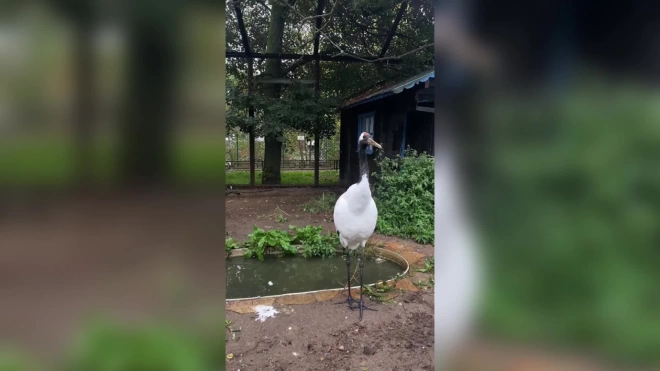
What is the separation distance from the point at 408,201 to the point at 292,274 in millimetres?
2505

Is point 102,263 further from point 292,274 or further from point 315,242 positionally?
point 315,242

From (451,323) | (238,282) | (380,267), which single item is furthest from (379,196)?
(451,323)

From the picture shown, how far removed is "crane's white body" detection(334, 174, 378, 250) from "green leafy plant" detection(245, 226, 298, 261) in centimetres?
166

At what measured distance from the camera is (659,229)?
103cm

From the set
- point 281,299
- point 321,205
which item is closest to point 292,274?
point 281,299

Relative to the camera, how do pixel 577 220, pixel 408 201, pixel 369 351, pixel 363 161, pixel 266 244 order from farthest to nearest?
1. pixel 408 201
2. pixel 266 244
3. pixel 363 161
4. pixel 369 351
5. pixel 577 220

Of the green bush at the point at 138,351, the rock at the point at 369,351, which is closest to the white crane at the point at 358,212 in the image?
the rock at the point at 369,351

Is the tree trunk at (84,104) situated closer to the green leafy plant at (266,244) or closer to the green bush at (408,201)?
the green leafy plant at (266,244)

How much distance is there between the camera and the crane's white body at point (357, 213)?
14.1 feet

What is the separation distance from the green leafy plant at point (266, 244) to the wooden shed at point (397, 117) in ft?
7.68

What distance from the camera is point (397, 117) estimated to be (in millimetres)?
9398

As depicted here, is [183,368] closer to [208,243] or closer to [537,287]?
[208,243]

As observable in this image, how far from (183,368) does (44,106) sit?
642mm

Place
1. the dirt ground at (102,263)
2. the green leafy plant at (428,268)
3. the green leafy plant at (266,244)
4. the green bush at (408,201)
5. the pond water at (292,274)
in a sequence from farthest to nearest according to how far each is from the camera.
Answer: the green bush at (408,201) < the green leafy plant at (266,244) < the pond water at (292,274) < the green leafy plant at (428,268) < the dirt ground at (102,263)
